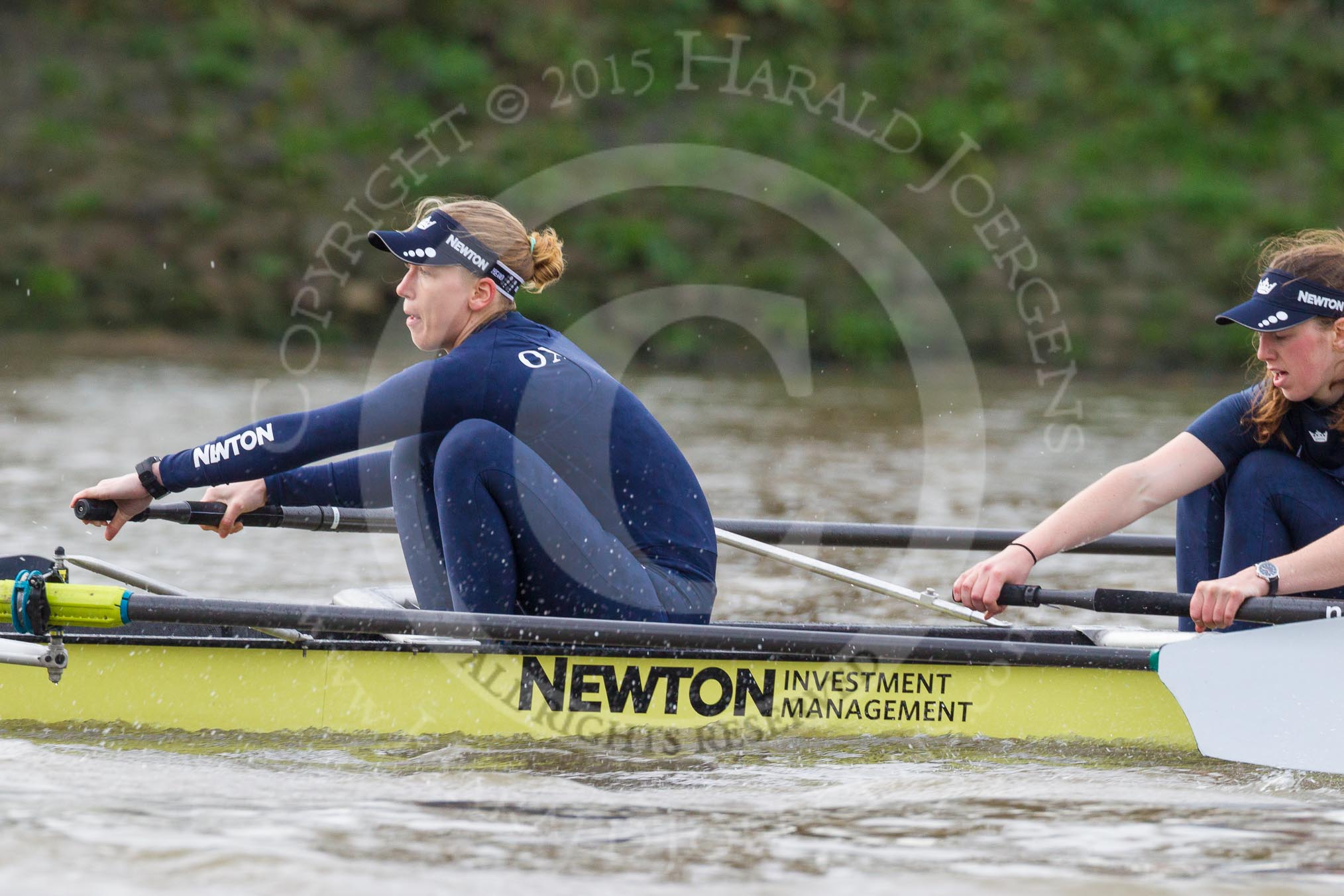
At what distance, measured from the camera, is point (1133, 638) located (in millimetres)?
4320

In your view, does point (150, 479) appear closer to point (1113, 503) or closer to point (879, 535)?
point (879, 535)

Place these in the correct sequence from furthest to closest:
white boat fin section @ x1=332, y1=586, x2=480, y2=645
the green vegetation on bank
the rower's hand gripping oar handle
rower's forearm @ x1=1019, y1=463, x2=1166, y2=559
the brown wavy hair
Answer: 1. the green vegetation on bank
2. the rower's hand gripping oar handle
3. rower's forearm @ x1=1019, y1=463, x2=1166, y2=559
4. the brown wavy hair
5. white boat fin section @ x1=332, y1=586, x2=480, y2=645

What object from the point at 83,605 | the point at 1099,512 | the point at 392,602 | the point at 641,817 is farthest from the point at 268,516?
the point at 1099,512

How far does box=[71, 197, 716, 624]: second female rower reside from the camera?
12.7 feet

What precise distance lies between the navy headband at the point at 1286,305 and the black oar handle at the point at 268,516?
243 centimetres

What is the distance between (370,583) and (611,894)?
12.7 ft

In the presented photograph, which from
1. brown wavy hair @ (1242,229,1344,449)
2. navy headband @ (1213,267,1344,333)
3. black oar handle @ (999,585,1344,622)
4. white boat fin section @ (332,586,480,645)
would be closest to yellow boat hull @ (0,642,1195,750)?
white boat fin section @ (332,586,480,645)

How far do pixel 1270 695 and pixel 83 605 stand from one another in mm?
2944

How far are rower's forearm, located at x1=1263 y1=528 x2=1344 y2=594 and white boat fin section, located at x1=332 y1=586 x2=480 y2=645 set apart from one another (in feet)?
6.54

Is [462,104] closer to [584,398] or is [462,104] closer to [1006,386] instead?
[1006,386]

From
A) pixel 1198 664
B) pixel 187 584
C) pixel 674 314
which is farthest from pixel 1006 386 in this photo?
pixel 1198 664

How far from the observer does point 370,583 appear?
6781 mm

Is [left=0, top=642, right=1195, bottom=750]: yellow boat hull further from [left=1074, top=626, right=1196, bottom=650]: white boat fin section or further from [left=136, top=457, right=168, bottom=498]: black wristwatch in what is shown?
[left=136, top=457, right=168, bottom=498]: black wristwatch

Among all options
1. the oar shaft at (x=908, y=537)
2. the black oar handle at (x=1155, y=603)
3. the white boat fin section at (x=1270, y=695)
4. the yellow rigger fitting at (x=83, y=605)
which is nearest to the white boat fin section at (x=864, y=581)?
the oar shaft at (x=908, y=537)
